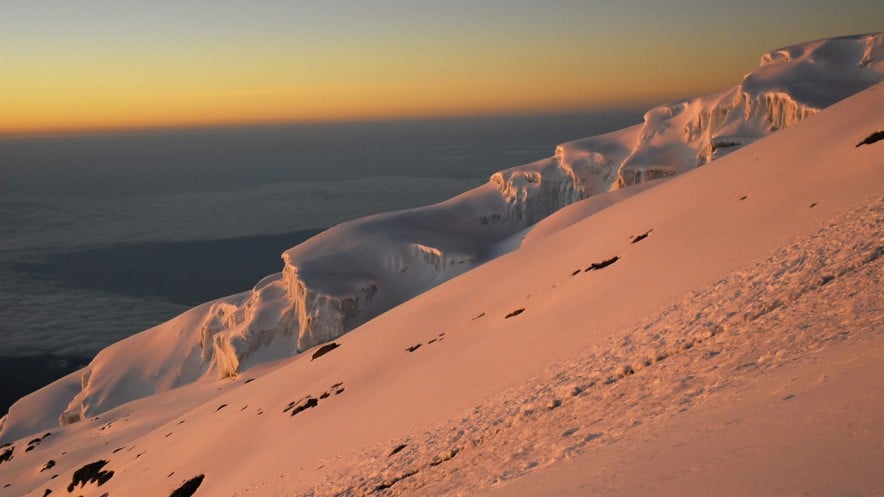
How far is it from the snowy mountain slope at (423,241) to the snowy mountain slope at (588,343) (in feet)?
83.8

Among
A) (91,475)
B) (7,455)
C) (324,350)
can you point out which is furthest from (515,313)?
(7,455)

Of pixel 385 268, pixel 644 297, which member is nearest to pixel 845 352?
pixel 644 297

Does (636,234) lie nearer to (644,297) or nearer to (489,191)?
(644,297)

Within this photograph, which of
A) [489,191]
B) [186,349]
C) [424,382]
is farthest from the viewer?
[489,191]

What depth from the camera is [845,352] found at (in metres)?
10.8

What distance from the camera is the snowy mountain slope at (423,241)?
5958cm

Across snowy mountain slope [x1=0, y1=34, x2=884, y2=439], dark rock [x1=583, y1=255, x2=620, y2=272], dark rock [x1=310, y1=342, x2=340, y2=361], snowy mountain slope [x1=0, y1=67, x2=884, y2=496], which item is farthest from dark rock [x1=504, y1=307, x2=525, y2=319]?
snowy mountain slope [x1=0, y1=34, x2=884, y2=439]

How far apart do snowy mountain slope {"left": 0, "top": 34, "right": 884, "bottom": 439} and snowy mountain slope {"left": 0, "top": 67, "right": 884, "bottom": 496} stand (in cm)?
2553

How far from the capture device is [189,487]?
23.5m

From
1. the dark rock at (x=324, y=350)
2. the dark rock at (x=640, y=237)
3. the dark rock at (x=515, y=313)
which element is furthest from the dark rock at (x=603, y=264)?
the dark rock at (x=324, y=350)

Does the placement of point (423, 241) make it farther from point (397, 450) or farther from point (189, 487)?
point (397, 450)

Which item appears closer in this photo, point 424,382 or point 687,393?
point 687,393

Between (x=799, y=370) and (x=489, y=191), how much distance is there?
69.5 m

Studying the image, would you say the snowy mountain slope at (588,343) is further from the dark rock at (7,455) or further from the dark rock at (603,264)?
the dark rock at (7,455)
